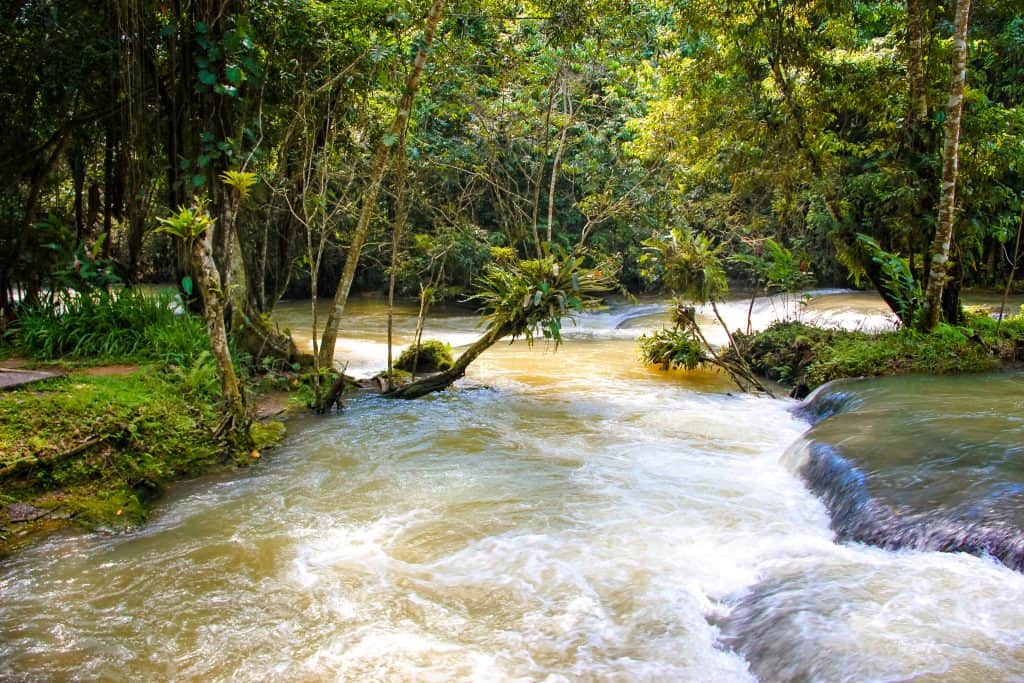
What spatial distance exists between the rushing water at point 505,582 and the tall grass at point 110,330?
78.0 inches

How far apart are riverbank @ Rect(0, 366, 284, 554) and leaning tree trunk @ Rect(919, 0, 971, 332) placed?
7.71 meters

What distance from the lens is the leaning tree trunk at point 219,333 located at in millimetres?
5707

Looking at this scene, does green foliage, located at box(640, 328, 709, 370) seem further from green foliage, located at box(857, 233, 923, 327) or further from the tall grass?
the tall grass

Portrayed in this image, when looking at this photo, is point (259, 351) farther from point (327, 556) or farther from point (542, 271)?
point (327, 556)

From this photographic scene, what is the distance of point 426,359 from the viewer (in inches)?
404

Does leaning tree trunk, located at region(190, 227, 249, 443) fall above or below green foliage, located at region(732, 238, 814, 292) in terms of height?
below

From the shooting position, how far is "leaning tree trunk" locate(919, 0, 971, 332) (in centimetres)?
764

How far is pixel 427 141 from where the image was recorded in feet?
48.0

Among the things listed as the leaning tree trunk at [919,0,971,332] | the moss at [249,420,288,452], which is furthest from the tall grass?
the leaning tree trunk at [919,0,971,332]

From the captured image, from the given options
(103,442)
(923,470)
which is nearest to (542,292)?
(923,470)

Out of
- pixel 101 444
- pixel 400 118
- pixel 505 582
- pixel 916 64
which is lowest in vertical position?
pixel 505 582

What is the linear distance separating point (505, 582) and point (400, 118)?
5695 mm

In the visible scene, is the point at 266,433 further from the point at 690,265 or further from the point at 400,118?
the point at 690,265

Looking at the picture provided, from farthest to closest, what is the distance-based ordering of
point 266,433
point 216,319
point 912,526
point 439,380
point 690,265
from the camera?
point 690,265
point 439,380
point 266,433
point 216,319
point 912,526
